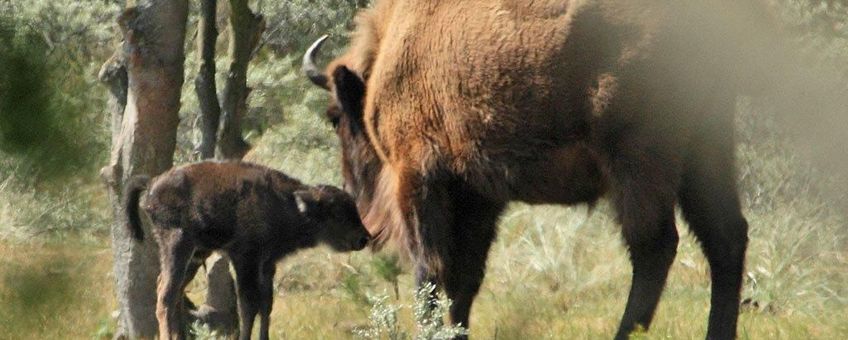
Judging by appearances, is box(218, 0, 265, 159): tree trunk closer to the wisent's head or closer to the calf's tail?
the wisent's head

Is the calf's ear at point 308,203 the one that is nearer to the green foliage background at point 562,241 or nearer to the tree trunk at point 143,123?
the tree trunk at point 143,123

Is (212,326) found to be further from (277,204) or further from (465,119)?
(465,119)

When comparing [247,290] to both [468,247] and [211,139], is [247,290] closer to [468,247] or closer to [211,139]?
[211,139]

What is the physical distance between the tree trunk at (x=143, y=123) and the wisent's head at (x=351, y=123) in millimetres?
1020

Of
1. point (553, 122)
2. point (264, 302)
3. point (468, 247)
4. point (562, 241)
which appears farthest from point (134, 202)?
point (562, 241)

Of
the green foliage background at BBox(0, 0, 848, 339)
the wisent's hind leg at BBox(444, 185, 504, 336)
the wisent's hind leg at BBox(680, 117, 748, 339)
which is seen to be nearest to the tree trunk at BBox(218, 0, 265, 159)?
the green foliage background at BBox(0, 0, 848, 339)

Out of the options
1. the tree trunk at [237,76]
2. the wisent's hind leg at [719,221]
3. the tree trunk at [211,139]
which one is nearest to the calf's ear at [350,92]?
the tree trunk at [237,76]

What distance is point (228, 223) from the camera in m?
6.72

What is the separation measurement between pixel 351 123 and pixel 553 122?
6.58 ft

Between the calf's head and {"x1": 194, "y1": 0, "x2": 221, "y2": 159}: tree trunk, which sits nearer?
the calf's head

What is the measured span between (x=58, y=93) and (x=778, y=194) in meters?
11.3

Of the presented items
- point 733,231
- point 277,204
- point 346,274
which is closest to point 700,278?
point 346,274

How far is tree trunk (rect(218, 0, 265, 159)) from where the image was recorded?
7.55m

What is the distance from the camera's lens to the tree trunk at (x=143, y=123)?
6.91 metres
